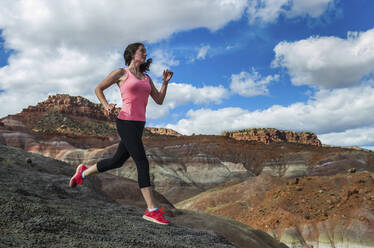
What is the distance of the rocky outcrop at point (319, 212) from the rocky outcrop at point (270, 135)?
7568cm

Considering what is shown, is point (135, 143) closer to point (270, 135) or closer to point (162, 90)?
point (162, 90)

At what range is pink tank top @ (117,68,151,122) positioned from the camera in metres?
4.33

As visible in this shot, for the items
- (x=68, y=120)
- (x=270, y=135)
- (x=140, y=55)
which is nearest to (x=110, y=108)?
(x=140, y=55)

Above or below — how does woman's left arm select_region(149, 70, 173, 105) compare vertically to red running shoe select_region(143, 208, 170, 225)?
above

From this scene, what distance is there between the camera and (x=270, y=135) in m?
115

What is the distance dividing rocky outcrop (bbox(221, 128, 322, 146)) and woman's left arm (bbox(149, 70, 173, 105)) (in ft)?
323

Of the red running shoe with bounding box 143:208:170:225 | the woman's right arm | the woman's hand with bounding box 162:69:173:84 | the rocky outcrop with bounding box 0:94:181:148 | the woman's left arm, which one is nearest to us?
the red running shoe with bounding box 143:208:170:225

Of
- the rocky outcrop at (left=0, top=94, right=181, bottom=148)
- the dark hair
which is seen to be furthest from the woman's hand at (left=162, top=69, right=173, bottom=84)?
the rocky outcrop at (left=0, top=94, right=181, bottom=148)

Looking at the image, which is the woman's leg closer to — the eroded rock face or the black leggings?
the black leggings

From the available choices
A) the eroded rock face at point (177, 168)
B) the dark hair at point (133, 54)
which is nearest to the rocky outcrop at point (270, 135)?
the eroded rock face at point (177, 168)

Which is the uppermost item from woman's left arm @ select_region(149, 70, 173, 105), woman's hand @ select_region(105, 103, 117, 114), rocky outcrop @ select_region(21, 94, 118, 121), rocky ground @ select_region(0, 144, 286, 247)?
rocky outcrop @ select_region(21, 94, 118, 121)

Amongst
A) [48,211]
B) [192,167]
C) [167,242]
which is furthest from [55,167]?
[192,167]

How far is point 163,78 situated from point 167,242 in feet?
8.53

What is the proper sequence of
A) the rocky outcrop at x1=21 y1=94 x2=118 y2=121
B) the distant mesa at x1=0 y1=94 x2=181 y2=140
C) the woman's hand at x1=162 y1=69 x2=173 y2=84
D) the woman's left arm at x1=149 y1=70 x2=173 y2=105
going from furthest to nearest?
the rocky outcrop at x1=21 y1=94 x2=118 y2=121
the distant mesa at x1=0 y1=94 x2=181 y2=140
the woman's hand at x1=162 y1=69 x2=173 y2=84
the woman's left arm at x1=149 y1=70 x2=173 y2=105
